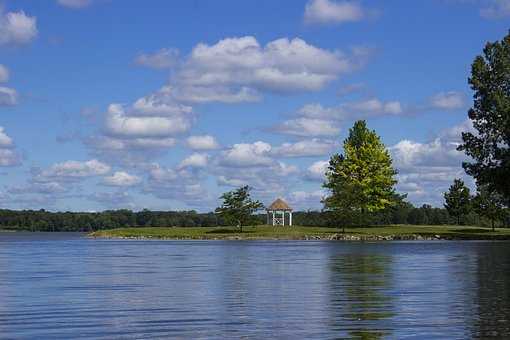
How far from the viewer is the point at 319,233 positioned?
121500 millimetres

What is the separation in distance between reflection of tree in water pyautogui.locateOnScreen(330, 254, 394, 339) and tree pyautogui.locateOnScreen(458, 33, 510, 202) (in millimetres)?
48752

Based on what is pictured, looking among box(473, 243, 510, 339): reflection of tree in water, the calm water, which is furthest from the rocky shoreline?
box(473, 243, 510, 339): reflection of tree in water

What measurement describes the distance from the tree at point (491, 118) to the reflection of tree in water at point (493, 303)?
165 feet

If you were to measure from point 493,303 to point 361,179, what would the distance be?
104590 mm

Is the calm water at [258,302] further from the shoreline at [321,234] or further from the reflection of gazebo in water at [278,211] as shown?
the reflection of gazebo in water at [278,211]

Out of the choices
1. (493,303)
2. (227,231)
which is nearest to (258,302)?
(493,303)

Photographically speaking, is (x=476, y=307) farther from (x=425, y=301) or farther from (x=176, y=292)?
(x=176, y=292)

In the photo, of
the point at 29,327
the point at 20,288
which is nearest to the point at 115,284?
the point at 20,288

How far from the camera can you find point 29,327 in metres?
22.0

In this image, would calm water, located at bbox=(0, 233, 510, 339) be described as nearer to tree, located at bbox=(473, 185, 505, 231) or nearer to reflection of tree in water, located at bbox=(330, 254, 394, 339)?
reflection of tree in water, located at bbox=(330, 254, 394, 339)

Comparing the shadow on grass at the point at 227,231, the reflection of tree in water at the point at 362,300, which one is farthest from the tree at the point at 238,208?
the reflection of tree in water at the point at 362,300

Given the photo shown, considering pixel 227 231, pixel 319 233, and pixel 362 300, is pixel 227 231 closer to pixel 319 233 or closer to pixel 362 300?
pixel 319 233

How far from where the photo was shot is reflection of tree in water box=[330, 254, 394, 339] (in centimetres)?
2112

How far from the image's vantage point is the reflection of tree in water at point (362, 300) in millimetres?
21125
